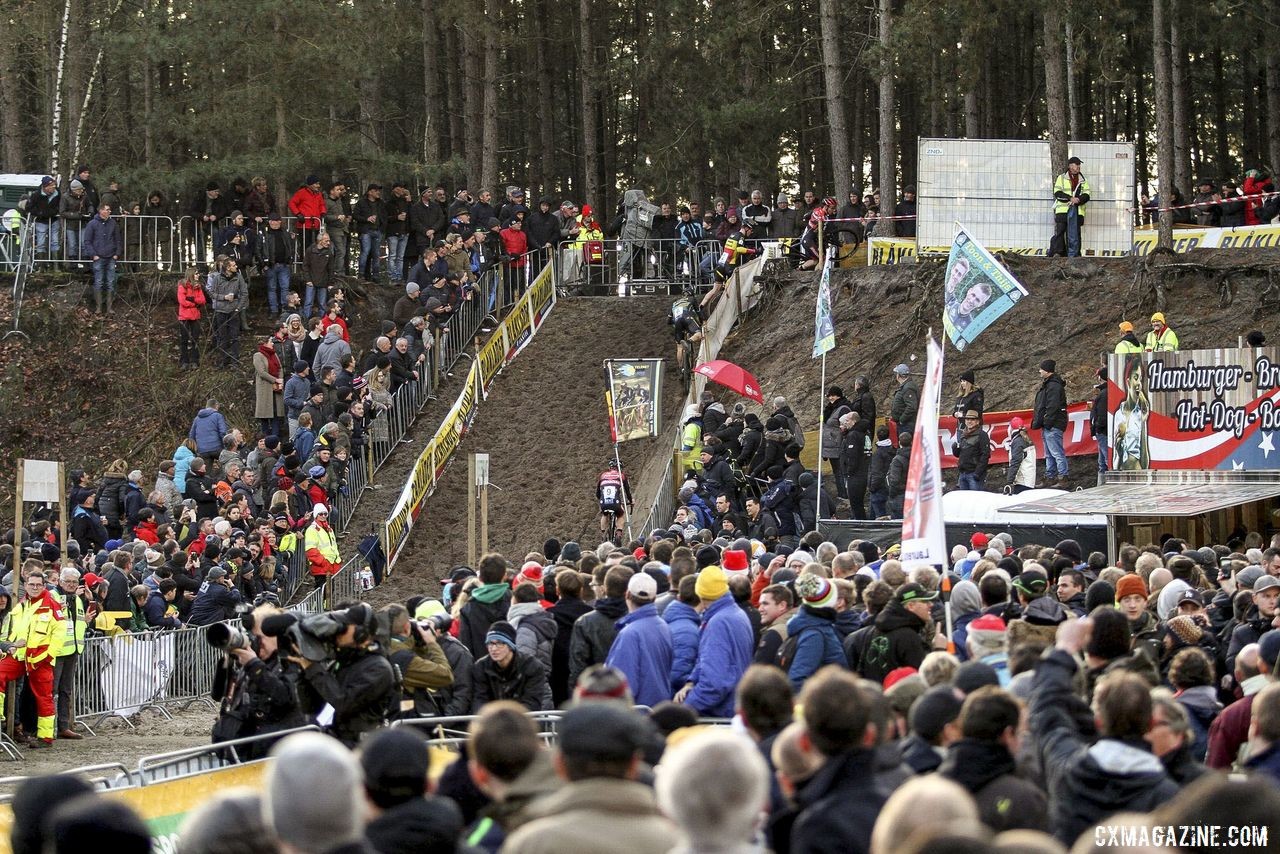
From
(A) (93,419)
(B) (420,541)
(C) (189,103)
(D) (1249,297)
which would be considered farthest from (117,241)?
(D) (1249,297)

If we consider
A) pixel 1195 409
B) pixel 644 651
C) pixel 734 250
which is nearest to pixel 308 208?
pixel 734 250

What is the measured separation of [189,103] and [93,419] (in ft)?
31.4

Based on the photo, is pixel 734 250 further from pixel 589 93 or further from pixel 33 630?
pixel 33 630

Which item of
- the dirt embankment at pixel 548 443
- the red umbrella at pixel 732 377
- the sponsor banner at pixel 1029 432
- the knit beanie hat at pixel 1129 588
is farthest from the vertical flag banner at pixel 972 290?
the knit beanie hat at pixel 1129 588

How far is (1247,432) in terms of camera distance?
20156 millimetres

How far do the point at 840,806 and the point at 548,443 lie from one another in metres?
24.0

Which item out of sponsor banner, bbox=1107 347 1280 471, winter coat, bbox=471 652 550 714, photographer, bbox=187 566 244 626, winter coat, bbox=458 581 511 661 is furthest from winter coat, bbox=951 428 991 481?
winter coat, bbox=471 652 550 714

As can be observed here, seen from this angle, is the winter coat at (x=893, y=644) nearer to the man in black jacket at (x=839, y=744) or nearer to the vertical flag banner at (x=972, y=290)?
the man in black jacket at (x=839, y=744)

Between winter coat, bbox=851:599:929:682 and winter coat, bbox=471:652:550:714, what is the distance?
2.08m

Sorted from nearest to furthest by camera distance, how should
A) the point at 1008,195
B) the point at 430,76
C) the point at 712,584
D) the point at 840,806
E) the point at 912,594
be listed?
1. the point at 840,806
2. the point at 912,594
3. the point at 712,584
4. the point at 1008,195
5. the point at 430,76

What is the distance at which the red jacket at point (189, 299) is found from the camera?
30.6 meters

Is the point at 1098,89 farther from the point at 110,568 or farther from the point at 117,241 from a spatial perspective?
the point at 110,568

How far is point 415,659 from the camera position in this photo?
10516mm

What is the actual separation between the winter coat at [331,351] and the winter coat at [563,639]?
54.9 feet
